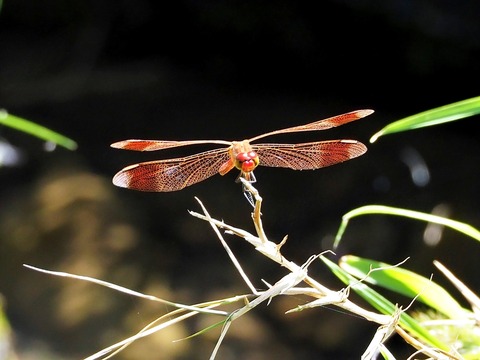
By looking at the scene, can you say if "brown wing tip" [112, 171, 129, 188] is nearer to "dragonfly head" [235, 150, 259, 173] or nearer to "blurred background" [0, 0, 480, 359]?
"dragonfly head" [235, 150, 259, 173]

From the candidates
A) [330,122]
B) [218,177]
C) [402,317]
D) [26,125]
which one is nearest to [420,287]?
[402,317]

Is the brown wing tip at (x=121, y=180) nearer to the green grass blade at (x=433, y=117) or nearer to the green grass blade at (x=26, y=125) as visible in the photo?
the green grass blade at (x=26, y=125)

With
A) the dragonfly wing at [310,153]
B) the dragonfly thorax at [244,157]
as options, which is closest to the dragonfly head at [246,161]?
the dragonfly thorax at [244,157]

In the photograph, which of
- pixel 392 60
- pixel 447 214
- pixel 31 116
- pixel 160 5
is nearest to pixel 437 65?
pixel 392 60

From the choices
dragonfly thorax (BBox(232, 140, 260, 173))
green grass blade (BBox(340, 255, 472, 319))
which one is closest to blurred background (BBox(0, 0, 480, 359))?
green grass blade (BBox(340, 255, 472, 319))

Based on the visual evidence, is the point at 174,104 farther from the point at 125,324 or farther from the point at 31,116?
the point at 125,324
